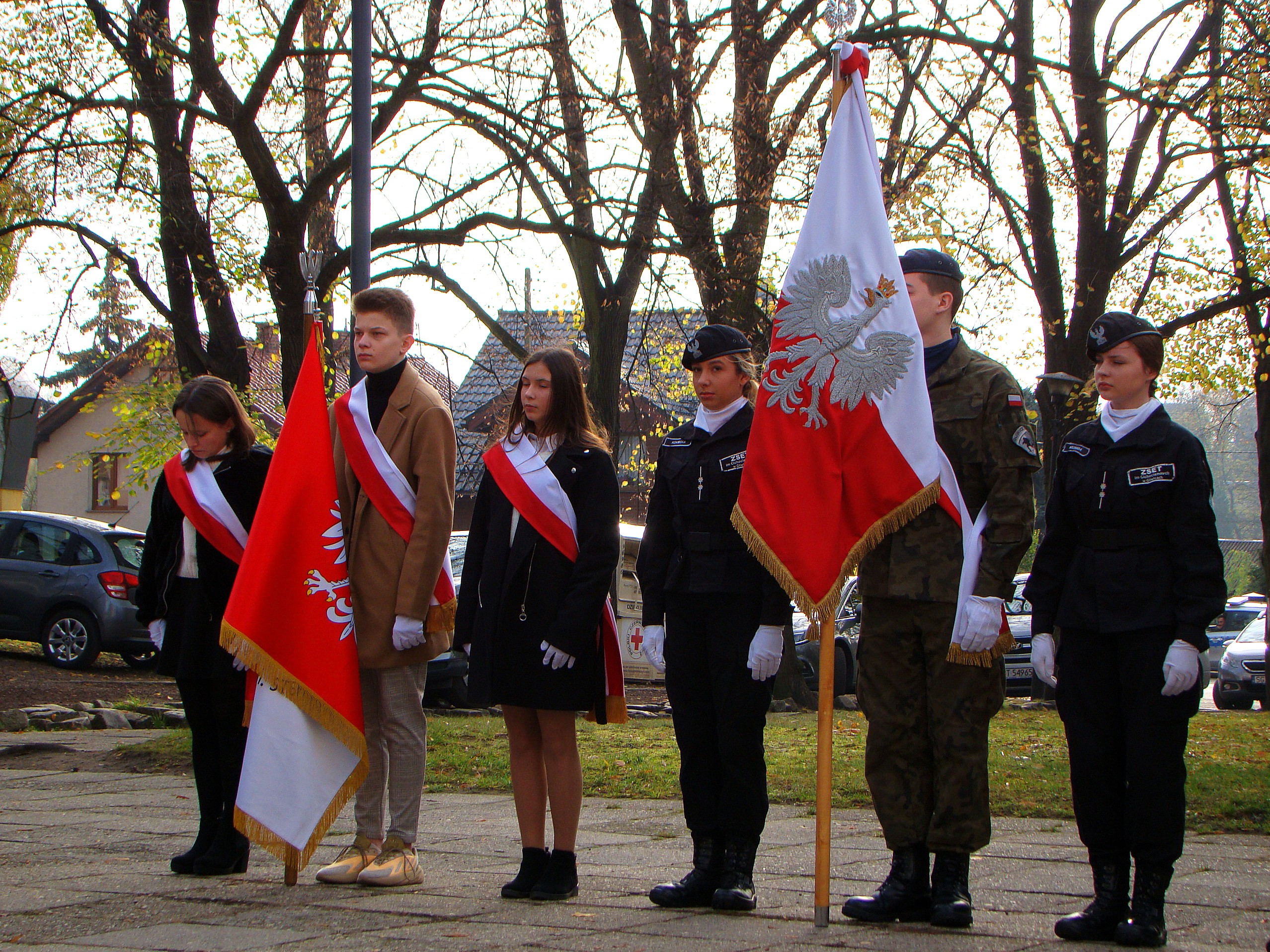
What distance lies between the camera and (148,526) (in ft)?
17.3

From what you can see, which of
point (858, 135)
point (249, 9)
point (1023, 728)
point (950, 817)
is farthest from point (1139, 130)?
point (950, 817)

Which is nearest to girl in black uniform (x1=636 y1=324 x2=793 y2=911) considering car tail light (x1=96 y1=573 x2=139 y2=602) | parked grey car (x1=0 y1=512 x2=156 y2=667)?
parked grey car (x1=0 y1=512 x2=156 y2=667)

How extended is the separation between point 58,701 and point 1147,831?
11967mm

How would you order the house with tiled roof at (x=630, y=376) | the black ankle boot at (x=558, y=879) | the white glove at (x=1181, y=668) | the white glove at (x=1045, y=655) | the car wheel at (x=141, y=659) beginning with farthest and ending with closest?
the car wheel at (x=141, y=659), the house with tiled roof at (x=630, y=376), the black ankle boot at (x=558, y=879), the white glove at (x=1045, y=655), the white glove at (x=1181, y=668)

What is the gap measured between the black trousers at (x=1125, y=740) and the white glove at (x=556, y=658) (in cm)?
156

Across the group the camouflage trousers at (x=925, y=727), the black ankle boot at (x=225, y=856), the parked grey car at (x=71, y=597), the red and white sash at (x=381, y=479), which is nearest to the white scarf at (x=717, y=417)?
the camouflage trousers at (x=925, y=727)

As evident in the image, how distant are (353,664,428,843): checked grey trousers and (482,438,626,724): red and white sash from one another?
71cm

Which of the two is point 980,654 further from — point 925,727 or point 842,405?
point 842,405

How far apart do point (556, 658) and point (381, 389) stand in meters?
1.32

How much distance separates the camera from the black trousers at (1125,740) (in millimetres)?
3869

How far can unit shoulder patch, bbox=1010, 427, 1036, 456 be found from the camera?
4043 mm

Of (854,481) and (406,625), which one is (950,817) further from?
(406,625)

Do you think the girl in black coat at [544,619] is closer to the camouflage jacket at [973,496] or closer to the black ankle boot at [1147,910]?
the camouflage jacket at [973,496]

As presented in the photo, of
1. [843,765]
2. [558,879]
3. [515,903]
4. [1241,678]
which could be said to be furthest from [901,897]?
[1241,678]
